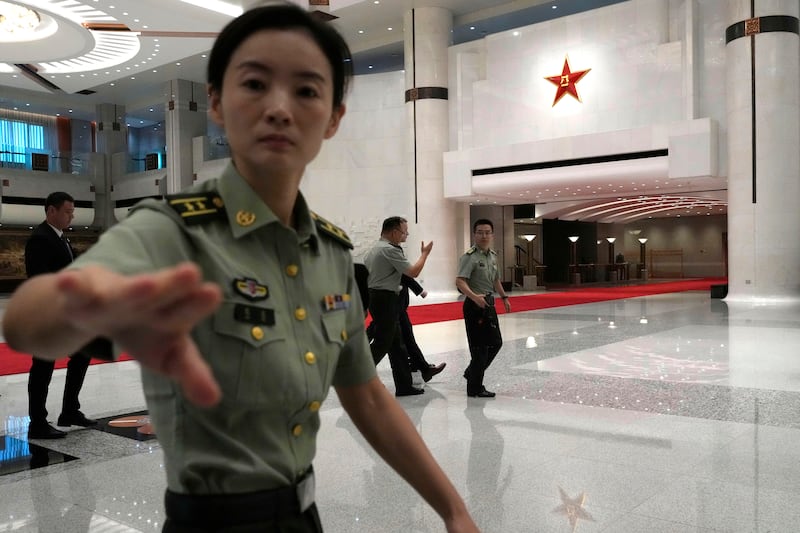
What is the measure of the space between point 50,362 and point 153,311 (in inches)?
195

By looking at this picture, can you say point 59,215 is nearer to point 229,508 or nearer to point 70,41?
point 229,508

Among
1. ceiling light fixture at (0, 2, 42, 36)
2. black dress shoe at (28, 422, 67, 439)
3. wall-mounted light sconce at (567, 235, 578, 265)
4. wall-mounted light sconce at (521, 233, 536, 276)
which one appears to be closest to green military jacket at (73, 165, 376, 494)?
black dress shoe at (28, 422, 67, 439)

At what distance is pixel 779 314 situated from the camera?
13430mm

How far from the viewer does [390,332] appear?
621 centimetres

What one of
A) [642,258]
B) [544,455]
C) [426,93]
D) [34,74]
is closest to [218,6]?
[426,93]

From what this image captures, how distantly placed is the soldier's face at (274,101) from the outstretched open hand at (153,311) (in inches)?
17.6

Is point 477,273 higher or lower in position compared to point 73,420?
higher

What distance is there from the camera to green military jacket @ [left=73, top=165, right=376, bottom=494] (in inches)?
38.0

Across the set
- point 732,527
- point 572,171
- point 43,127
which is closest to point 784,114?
point 572,171

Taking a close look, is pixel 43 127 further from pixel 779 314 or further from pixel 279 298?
pixel 279 298

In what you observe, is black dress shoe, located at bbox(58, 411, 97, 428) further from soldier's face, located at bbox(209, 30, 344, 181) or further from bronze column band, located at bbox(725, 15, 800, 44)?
bronze column band, located at bbox(725, 15, 800, 44)

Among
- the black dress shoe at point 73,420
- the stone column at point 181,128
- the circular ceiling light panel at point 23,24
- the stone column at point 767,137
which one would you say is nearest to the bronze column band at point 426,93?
the stone column at point 767,137

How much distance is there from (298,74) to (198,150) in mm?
29322

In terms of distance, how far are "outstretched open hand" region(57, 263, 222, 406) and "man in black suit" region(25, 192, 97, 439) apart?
15.3ft
